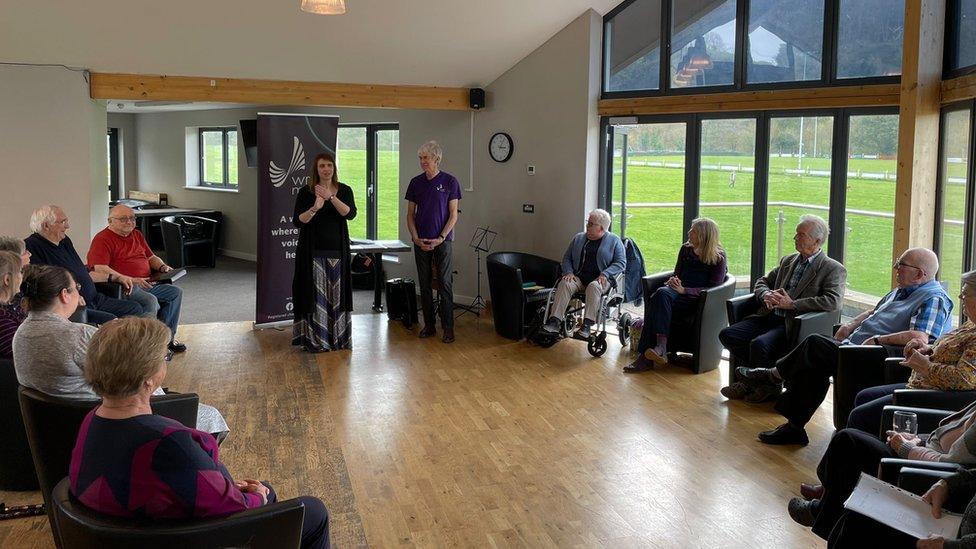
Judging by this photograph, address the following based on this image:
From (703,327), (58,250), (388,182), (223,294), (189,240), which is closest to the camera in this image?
(58,250)

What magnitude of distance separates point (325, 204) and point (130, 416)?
4.86 metres

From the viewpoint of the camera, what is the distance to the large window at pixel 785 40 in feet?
21.8

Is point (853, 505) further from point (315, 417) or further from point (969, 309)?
point (315, 417)

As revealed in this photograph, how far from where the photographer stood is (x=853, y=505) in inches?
118

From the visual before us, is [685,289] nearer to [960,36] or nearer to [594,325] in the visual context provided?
[594,325]

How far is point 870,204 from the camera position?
636cm

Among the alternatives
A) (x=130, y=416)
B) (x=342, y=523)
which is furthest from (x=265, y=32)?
(x=130, y=416)

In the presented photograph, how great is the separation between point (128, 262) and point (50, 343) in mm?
3430

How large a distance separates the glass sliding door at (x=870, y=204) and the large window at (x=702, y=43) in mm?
1278

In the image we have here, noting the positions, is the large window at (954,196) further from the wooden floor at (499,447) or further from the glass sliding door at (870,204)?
the wooden floor at (499,447)

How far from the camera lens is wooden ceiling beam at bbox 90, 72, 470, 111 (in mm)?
7766

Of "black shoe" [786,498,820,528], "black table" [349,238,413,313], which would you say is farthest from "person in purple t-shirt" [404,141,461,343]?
"black shoe" [786,498,820,528]

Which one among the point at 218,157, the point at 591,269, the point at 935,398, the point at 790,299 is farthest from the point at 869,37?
the point at 218,157

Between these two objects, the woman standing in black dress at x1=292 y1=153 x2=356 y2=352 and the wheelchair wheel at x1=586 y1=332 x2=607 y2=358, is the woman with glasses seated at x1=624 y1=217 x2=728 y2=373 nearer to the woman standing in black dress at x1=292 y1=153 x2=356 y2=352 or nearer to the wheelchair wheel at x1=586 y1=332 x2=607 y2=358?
the wheelchair wheel at x1=586 y1=332 x2=607 y2=358
